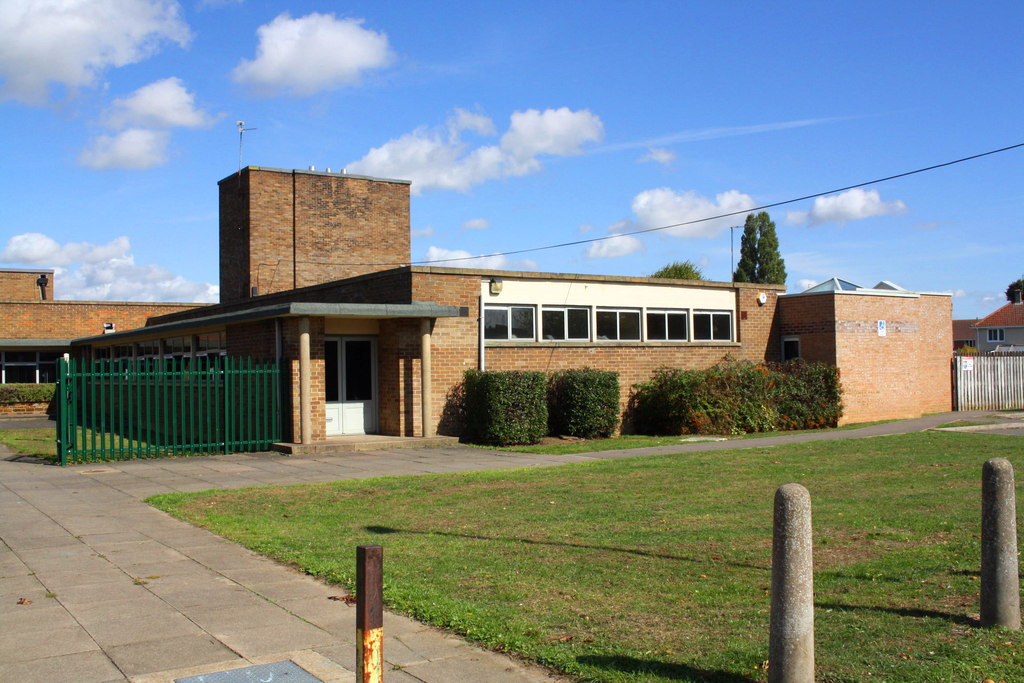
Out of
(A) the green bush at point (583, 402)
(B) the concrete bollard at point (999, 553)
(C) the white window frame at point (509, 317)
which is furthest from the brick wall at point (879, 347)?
(B) the concrete bollard at point (999, 553)

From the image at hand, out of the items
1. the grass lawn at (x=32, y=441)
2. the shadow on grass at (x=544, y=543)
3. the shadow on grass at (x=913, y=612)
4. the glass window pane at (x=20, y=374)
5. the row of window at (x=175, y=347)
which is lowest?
the grass lawn at (x=32, y=441)

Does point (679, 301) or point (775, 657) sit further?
point (679, 301)

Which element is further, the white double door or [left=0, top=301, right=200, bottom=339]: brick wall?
[left=0, top=301, right=200, bottom=339]: brick wall

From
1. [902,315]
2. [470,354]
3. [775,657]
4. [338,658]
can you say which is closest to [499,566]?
[338,658]

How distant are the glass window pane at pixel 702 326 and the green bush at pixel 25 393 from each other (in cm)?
2393

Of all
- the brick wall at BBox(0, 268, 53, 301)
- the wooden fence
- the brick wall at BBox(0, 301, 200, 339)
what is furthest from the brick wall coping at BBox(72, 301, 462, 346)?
the brick wall at BBox(0, 268, 53, 301)

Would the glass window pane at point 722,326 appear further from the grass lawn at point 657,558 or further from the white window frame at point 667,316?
the grass lawn at point 657,558

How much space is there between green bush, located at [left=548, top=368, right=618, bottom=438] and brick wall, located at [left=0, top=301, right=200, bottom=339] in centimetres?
2120

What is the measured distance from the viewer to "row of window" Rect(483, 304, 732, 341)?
830 inches

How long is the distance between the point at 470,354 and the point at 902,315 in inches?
531

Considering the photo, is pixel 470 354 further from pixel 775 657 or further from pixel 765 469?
pixel 775 657

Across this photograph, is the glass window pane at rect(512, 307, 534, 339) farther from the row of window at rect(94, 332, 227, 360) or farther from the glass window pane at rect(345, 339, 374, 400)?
the row of window at rect(94, 332, 227, 360)

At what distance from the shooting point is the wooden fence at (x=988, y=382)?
92.2ft

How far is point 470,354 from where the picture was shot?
20406mm
